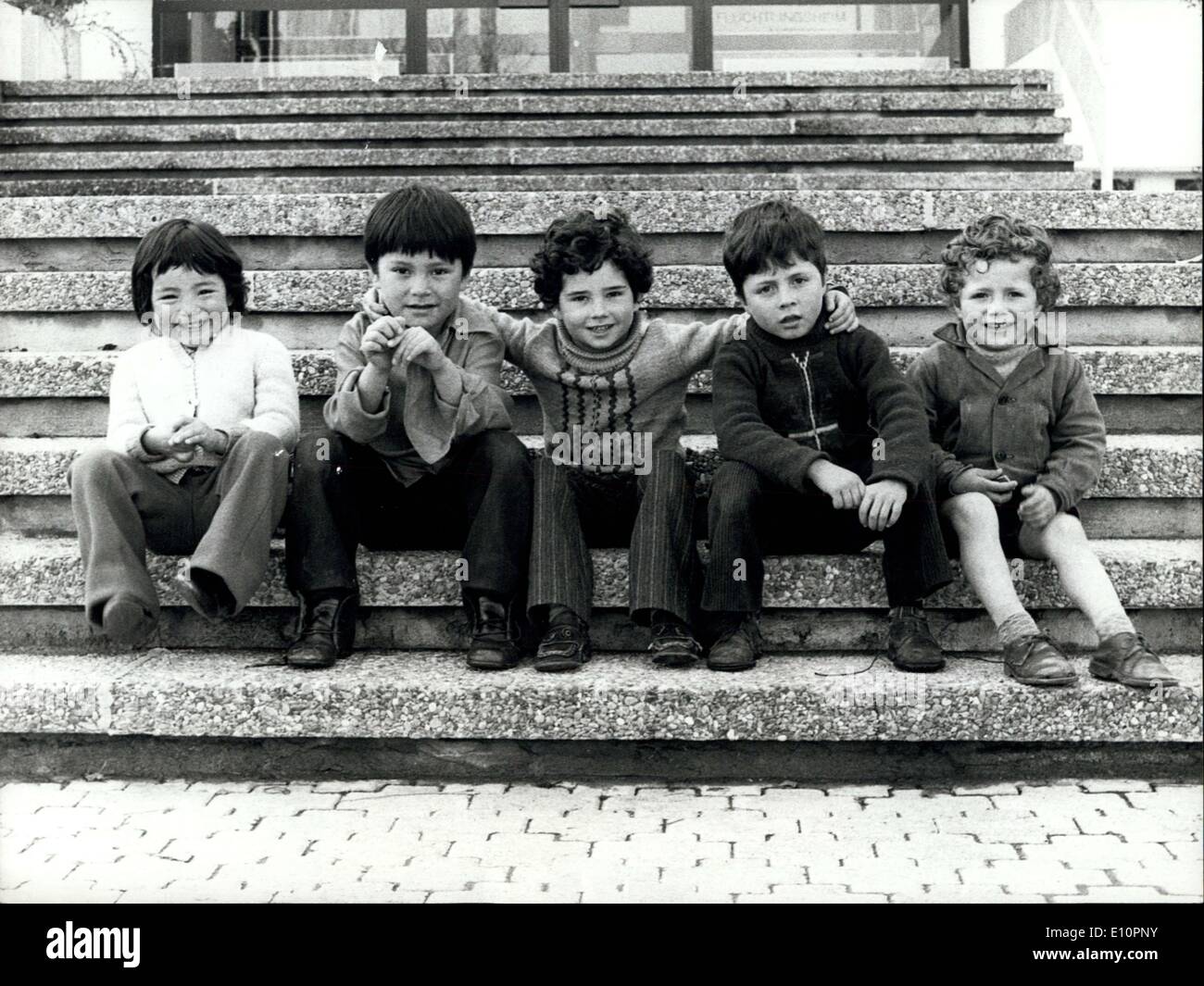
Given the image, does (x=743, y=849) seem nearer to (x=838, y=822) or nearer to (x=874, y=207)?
(x=838, y=822)

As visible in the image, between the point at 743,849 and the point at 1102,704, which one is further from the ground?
the point at 1102,704

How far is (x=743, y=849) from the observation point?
7.29 feet

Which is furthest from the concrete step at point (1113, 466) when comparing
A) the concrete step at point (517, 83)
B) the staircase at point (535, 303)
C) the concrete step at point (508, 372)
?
the concrete step at point (517, 83)

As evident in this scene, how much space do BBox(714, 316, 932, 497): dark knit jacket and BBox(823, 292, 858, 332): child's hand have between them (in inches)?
1.0

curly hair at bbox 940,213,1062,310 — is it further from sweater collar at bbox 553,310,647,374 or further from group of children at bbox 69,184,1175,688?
sweater collar at bbox 553,310,647,374

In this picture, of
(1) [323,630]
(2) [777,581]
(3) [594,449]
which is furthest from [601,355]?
(1) [323,630]

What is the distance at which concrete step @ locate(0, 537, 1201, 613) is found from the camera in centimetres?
279

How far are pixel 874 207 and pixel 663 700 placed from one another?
1948 mm

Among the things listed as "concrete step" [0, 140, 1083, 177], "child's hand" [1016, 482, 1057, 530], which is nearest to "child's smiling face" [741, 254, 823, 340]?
"child's hand" [1016, 482, 1057, 530]

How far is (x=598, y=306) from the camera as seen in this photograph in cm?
292

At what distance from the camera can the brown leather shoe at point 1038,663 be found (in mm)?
2508
